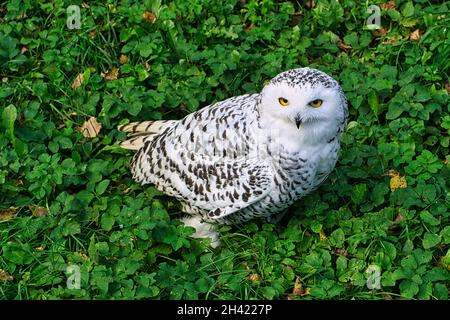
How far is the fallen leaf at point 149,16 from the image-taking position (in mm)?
7066

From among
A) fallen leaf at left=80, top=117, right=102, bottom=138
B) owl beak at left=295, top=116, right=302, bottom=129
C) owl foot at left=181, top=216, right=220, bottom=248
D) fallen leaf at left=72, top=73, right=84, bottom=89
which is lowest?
owl foot at left=181, top=216, right=220, bottom=248

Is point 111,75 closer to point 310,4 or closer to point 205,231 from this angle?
point 205,231

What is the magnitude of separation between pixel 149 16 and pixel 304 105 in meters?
2.79

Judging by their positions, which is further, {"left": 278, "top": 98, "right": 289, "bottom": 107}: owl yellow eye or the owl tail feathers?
the owl tail feathers

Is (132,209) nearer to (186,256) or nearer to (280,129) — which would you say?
(186,256)

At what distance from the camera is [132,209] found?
5531 mm

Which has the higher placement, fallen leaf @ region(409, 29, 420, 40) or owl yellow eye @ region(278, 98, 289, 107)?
owl yellow eye @ region(278, 98, 289, 107)

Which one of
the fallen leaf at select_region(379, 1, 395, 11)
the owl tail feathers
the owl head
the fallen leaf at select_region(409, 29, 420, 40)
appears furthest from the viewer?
the fallen leaf at select_region(379, 1, 395, 11)

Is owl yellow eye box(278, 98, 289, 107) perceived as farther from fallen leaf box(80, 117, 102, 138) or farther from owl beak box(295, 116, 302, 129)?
fallen leaf box(80, 117, 102, 138)

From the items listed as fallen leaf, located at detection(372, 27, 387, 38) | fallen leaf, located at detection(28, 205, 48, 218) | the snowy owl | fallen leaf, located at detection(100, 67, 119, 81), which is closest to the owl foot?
the snowy owl

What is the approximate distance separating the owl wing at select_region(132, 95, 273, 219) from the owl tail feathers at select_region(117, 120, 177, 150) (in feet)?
0.79

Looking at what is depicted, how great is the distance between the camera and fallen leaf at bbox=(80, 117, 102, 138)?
628cm

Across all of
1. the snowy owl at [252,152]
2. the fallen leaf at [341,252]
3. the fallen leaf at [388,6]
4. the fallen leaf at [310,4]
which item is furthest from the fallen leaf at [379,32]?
the fallen leaf at [341,252]

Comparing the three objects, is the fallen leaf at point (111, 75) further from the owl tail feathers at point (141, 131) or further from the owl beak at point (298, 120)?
the owl beak at point (298, 120)
